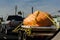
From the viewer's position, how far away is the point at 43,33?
36.2ft

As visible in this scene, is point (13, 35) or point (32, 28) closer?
point (32, 28)

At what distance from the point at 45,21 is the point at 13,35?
610 cm

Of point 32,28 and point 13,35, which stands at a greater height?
point 32,28

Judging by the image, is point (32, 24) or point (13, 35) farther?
point (13, 35)

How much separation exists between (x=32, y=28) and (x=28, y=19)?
932mm

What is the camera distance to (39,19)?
1151 cm

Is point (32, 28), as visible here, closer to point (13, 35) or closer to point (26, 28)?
point (26, 28)

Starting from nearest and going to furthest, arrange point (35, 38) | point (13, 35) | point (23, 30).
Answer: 1. point (35, 38)
2. point (23, 30)
3. point (13, 35)

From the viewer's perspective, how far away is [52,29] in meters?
11.1

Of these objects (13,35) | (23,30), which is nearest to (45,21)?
(23,30)

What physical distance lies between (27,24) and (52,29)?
4.50 ft

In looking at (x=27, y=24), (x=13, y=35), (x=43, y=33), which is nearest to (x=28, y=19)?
(x=27, y=24)

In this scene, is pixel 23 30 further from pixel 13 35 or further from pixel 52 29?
pixel 13 35

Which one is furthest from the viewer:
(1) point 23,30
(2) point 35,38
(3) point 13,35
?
(3) point 13,35
